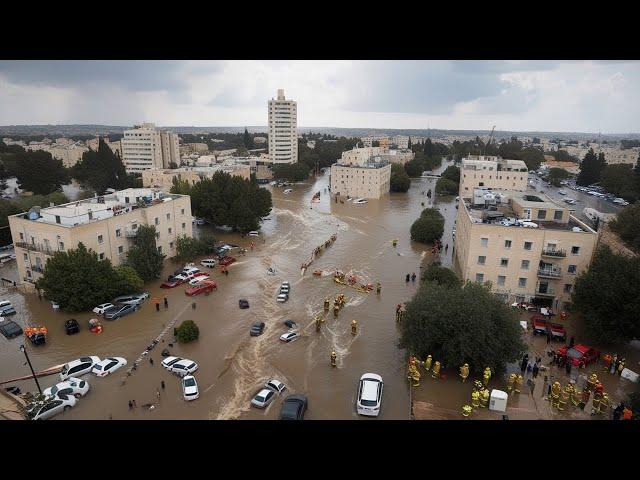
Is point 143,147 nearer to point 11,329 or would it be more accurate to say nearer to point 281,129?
point 281,129

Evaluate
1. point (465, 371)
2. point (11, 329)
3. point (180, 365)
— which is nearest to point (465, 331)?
point (465, 371)

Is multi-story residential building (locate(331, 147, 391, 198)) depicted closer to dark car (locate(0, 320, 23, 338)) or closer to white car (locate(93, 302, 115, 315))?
white car (locate(93, 302, 115, 315))

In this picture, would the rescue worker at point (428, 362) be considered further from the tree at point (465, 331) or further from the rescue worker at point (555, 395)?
the rescue worker at point (555, 395)

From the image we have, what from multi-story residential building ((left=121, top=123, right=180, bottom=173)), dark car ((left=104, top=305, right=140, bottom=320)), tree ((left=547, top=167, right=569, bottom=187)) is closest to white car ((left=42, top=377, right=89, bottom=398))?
dark car ((left=104, top=305, right=140, bottom=320))

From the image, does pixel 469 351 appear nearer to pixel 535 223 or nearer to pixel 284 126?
pixel 535 223

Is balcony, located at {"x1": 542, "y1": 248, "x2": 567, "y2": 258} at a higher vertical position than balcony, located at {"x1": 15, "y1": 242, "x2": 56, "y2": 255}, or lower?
higher
